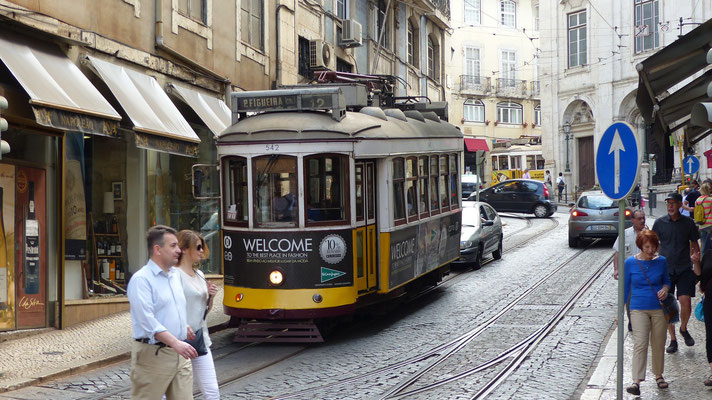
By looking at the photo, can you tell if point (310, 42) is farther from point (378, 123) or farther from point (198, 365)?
point (198, 365)

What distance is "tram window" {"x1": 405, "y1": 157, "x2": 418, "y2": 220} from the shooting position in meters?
12.6

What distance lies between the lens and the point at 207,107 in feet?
56.7

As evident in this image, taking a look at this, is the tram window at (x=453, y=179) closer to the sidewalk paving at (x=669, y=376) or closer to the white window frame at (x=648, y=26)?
the sidewalk paving at (x=669, y=376)

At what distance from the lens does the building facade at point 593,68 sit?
44.2 meters

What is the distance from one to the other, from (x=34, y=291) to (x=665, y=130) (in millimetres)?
9783

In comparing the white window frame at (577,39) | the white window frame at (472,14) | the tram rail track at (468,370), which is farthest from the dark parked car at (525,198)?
the white window frame at (472,14)

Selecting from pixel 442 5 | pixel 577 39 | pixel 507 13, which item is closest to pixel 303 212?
pixel 442 5

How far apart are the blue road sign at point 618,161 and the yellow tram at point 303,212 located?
13.3 ft

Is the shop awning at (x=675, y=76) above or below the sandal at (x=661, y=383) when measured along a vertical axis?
above

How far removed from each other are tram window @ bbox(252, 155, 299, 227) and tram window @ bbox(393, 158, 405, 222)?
5.58 ft

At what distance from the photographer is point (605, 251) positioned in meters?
21.4

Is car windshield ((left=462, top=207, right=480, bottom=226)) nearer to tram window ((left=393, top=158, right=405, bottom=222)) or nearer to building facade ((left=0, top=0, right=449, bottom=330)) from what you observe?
building facade ((left=0, top=0, right=449, bottom=330))

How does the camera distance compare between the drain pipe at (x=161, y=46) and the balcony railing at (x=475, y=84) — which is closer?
the drain pipe at (x=161, y=46)

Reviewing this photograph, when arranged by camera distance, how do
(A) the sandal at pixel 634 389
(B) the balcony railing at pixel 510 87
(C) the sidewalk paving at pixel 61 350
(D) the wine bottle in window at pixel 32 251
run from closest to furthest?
(A) the sandal at pixel 634 389 < (C) the sidewalk paving at pixel 61 350 < (D) the wine bottle in window at pixel 32 251 < (B) the balcony railing at pixel 510 87
